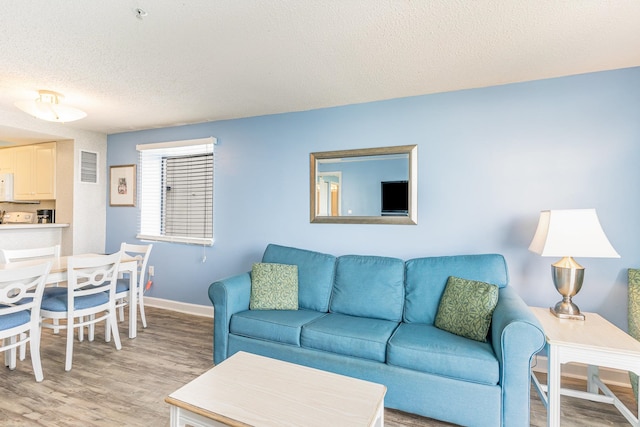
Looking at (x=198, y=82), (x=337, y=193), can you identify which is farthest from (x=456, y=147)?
(x=198, y=82)

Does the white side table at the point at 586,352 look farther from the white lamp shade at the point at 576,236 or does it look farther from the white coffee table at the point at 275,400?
the white coffee table at the point at 275,400

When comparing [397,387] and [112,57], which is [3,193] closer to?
[112,57]

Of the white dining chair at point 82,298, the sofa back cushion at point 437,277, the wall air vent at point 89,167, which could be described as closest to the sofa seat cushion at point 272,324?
the sofa back cushion at point 437,277

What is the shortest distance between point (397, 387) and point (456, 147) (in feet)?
6.32

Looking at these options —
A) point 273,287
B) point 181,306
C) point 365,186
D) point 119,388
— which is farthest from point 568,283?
point 181,306

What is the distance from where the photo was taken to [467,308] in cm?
198

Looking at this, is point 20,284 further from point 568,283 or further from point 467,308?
point 568,283

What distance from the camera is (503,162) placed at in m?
2.49

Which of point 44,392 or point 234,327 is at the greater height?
point 234,327

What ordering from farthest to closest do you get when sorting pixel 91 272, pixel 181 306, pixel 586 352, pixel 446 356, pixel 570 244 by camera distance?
pixel 181 306, pixel 91 272, pixel 570 244, pixel 446 356, pixel 586 352

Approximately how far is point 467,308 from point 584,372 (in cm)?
123

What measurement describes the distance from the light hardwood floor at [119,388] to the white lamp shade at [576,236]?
101cm

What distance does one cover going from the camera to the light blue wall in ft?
7.34

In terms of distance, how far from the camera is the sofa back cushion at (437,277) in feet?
7.27
